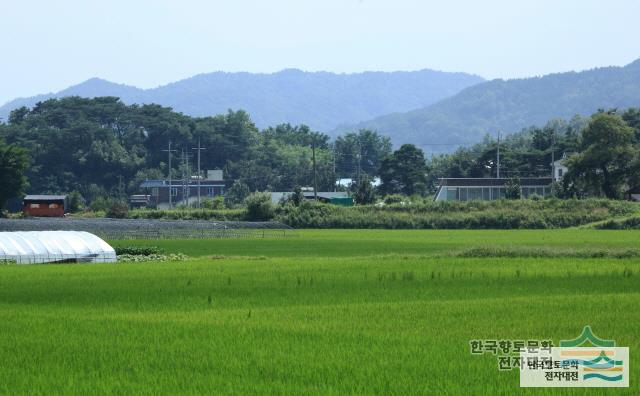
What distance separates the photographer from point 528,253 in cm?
4216

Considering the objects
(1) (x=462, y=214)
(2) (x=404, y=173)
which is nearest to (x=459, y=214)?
(1) (x=462, y=214)

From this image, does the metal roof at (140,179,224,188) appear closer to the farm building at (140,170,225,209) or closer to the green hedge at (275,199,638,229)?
the farm building at (140,170,225,209)

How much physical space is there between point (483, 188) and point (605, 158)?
29554 millimetres

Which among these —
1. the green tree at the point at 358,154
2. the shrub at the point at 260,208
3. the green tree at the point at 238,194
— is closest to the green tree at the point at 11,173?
the shrub at the point at 260,208

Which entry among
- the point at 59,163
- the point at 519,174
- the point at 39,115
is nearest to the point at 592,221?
the point at 519,174

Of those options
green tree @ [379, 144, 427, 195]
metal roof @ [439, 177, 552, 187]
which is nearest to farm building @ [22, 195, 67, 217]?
metal roof @ [439, 177, 552, 187]

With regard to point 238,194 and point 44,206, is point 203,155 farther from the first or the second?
point 44,206

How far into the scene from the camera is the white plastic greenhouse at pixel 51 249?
4281cm

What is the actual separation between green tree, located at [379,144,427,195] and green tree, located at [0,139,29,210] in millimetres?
50391

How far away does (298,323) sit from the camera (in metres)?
20.1

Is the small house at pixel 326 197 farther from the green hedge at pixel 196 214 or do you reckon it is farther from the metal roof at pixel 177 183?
the green hedge at pixel 196 214

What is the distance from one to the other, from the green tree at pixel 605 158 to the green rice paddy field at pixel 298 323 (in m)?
58.2

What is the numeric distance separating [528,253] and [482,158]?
9862cm

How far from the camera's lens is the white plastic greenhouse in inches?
1686
